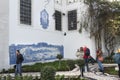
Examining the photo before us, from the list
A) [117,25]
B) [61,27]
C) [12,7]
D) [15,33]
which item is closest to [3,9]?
[12,7]

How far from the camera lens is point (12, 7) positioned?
64.3 ft

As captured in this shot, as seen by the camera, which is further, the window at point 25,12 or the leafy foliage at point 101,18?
the leafy foliage at point 101,18

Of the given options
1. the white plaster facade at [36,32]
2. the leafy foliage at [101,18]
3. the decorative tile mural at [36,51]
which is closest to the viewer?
the white plaster facade at [36,32]

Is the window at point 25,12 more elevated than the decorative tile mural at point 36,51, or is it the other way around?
the window at point 25,12

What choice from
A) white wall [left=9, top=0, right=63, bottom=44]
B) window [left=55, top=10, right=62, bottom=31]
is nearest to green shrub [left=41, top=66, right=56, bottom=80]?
white wall [left=9, top=0, right=63, bottom=44]

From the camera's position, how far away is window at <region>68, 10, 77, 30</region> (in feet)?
85.3

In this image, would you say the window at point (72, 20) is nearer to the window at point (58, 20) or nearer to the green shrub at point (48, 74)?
the window at point (58, 20)

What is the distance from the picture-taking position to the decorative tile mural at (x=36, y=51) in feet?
64.1

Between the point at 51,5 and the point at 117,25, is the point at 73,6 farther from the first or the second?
the point at 117,25

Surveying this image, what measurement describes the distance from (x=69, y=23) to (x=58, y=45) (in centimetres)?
267

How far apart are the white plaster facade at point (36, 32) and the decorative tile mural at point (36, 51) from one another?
34 cm

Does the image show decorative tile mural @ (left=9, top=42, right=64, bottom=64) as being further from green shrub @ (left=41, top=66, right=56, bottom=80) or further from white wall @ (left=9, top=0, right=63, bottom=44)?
green shrub @ (left=41, top=66, right=56, bottom=80)

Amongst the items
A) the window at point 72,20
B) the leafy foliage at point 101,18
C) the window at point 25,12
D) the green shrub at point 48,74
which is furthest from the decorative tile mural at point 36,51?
the green shrub at point 48,74

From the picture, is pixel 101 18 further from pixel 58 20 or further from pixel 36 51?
pixel 36 51
